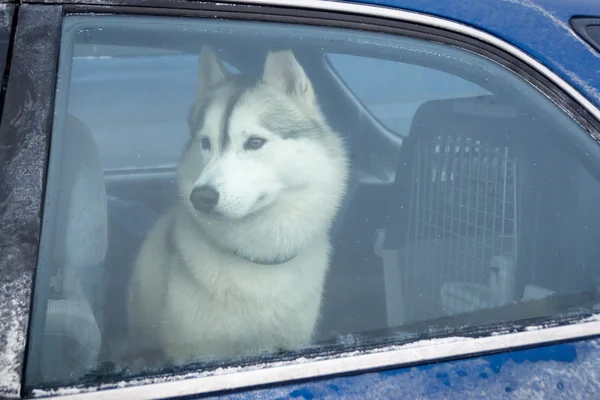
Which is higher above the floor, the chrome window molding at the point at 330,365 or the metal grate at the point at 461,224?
the metal grate at the point at 461,224

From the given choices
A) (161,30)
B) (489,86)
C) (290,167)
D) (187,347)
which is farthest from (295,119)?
(187,347)

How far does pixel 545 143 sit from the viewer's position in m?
1.50

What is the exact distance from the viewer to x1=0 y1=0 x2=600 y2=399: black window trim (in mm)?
1187

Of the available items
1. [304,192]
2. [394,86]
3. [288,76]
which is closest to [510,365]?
[304,192]

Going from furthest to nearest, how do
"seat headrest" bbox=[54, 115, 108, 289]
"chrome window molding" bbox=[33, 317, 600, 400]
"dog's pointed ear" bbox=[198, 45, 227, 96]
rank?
"dog's pointed ear" bbox=[198, 45, 227, 96] < "seat headrest" bbox=[54, 115, 108, 289] < "chrome window molding" bbox=[33, 317, 600, 400]

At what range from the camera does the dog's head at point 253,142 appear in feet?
4.58

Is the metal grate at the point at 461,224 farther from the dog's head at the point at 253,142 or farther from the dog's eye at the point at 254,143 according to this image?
the dog's eye at the point at 254,143

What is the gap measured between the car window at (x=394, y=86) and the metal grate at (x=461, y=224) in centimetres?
9

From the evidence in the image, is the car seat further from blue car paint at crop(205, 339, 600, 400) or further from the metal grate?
the metal grate

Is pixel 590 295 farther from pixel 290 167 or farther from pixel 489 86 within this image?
pixel 290 167

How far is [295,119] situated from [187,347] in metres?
0.57

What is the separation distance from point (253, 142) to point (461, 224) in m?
0.55

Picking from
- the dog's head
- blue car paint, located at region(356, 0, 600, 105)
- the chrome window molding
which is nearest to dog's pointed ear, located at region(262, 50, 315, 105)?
the dog's head

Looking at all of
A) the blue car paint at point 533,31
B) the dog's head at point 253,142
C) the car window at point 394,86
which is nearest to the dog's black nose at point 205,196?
the dog's head at point 253,142
